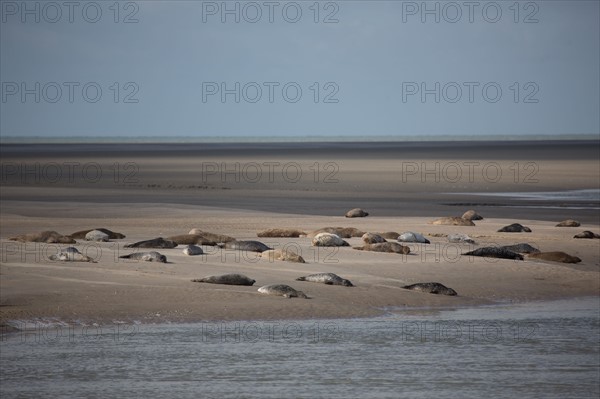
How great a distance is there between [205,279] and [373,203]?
19166 millimetres

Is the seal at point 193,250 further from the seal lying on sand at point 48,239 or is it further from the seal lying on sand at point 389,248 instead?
the seal lying on sand at point 389,248

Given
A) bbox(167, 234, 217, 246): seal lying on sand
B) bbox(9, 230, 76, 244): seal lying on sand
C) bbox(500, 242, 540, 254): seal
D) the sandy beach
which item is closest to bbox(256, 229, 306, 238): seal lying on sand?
the sandy beach

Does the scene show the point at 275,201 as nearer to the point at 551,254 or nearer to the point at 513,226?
the point at 513,226

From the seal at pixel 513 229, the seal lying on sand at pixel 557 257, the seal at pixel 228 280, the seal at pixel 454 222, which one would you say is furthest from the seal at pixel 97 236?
the seal at pixel 513 229

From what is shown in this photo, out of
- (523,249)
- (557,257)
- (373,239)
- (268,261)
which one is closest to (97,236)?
(268,261)

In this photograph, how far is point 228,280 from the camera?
15.9 m

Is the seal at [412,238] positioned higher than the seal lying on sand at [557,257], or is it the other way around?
the seal at [412,238]

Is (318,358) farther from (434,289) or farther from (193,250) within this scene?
(193,250)

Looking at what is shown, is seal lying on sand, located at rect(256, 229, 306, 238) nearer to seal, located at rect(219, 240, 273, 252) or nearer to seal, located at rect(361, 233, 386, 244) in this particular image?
seal, located at rect(361, 233, 386, 244)

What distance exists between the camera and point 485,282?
684 inches

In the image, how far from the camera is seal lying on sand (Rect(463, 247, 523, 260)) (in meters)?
19.4

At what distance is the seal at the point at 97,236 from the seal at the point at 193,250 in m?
2.45

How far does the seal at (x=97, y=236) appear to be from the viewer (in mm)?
20234

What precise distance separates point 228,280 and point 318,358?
4.11 m
